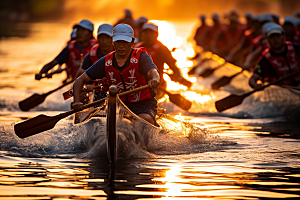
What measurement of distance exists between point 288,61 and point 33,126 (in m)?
5.38

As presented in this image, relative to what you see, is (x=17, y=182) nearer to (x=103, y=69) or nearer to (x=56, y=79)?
(x=103, y=69)

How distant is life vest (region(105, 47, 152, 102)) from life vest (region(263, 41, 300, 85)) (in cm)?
430

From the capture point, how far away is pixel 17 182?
21.0 ft

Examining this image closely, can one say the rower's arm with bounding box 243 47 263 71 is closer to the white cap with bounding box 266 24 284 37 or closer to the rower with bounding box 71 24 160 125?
the white cap with bounding box 266 24 284 37

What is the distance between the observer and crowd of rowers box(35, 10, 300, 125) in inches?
310

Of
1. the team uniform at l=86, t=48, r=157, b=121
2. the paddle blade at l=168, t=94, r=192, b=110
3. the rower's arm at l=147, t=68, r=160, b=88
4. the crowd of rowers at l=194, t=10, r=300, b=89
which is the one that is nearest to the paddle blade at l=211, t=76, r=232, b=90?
the crowd of rowers at l=194, t=10, r=300, b=89

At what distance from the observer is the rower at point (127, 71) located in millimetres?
7750

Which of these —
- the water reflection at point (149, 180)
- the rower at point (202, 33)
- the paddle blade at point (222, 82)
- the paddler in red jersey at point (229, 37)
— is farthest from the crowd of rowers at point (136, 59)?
the rower at point (202, 33)

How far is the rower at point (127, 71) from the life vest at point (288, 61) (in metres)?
4.22

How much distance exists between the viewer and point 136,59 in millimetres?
7867

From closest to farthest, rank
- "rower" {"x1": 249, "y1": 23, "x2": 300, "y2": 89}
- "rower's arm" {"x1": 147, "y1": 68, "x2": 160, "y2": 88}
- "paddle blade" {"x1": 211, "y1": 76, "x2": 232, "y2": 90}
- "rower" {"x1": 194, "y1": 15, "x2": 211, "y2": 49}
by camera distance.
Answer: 1. "rower's arm" {"x1": 147, "y1": 68, "x2": 160, "y2": 88}
2. "rower" {"x1": 249, "y1": 23, "x2": 300, "y2": 89}
3. "paddle blade" {"x1": 211, "y1": 76, "x2": 232, "y2": 90}
4. "rower" {"x1": 194, "y1": 15, "x2": 211, "y2": 49}

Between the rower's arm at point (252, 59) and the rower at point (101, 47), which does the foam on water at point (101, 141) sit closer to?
the rower at point (101, 47)

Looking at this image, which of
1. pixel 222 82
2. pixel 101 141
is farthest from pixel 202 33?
pixel 101 141

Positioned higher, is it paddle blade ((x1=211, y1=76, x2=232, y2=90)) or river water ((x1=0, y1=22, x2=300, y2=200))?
paddle blade ((x1=211, y1=76, x2=232, y2=90))
